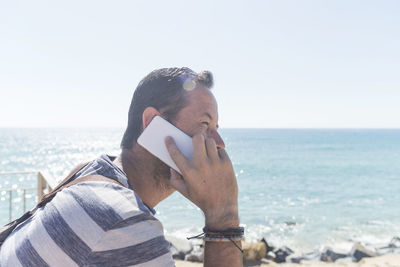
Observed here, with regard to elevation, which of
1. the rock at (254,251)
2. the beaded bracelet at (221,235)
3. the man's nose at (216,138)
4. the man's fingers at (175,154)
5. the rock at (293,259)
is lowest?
the rock at (293,259)

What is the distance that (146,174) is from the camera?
5.08 ft

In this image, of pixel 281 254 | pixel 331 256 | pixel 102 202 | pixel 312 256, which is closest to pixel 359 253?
pixel 331 256

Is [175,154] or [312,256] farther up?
[175,154]

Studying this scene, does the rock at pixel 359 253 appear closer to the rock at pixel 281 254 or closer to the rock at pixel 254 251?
the rock at pixel 281 254

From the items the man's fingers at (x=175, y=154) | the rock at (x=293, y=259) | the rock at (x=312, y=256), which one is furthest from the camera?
the rock at (x=312, y=256)

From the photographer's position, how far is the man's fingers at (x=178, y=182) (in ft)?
4.60

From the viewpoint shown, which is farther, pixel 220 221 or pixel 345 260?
pixel 345 260

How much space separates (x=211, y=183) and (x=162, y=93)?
525 millimetres

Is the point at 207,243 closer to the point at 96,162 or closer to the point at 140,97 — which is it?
the point at 96,162

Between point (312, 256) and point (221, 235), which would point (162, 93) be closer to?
point (221, 235)

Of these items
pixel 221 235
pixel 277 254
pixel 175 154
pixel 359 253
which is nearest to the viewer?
pixel 221 235

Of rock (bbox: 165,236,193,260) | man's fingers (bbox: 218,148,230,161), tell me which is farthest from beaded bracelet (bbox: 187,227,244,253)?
rock (bbox: 165,236,193,260)

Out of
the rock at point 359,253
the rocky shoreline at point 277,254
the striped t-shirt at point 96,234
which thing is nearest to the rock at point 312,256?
the rocky shoreline at point 277,254

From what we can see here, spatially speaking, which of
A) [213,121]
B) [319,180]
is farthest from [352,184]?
[213,121]
